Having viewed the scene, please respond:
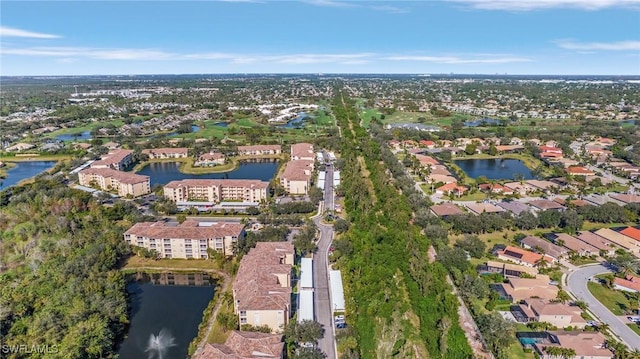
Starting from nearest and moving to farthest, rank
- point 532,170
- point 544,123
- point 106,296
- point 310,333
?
point 310,333 → point 106,296 → point 532,170 → point 544,123

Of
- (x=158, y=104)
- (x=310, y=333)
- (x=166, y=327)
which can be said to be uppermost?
(x=158, y=104)

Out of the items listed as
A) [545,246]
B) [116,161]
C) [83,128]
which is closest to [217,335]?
[545,246]

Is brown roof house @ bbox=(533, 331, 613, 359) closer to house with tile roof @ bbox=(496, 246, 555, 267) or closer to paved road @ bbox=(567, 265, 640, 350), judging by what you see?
paved road @ bbox=(567, 265, 640, 350)

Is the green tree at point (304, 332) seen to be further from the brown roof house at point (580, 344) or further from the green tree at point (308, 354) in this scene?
the brown roof house at point (580, 344)

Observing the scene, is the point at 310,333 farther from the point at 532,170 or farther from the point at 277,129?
the point at 277,129

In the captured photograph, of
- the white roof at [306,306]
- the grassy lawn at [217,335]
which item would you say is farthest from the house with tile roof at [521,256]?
the grassy lawn at [217,335]

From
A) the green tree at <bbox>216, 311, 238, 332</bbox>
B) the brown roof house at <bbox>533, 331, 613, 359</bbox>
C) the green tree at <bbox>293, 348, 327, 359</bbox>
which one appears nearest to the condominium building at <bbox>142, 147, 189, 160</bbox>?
the green tree at <bbox>216, 311, 238, 332</bbox>

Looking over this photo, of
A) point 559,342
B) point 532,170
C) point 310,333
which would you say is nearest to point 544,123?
point 532,170
